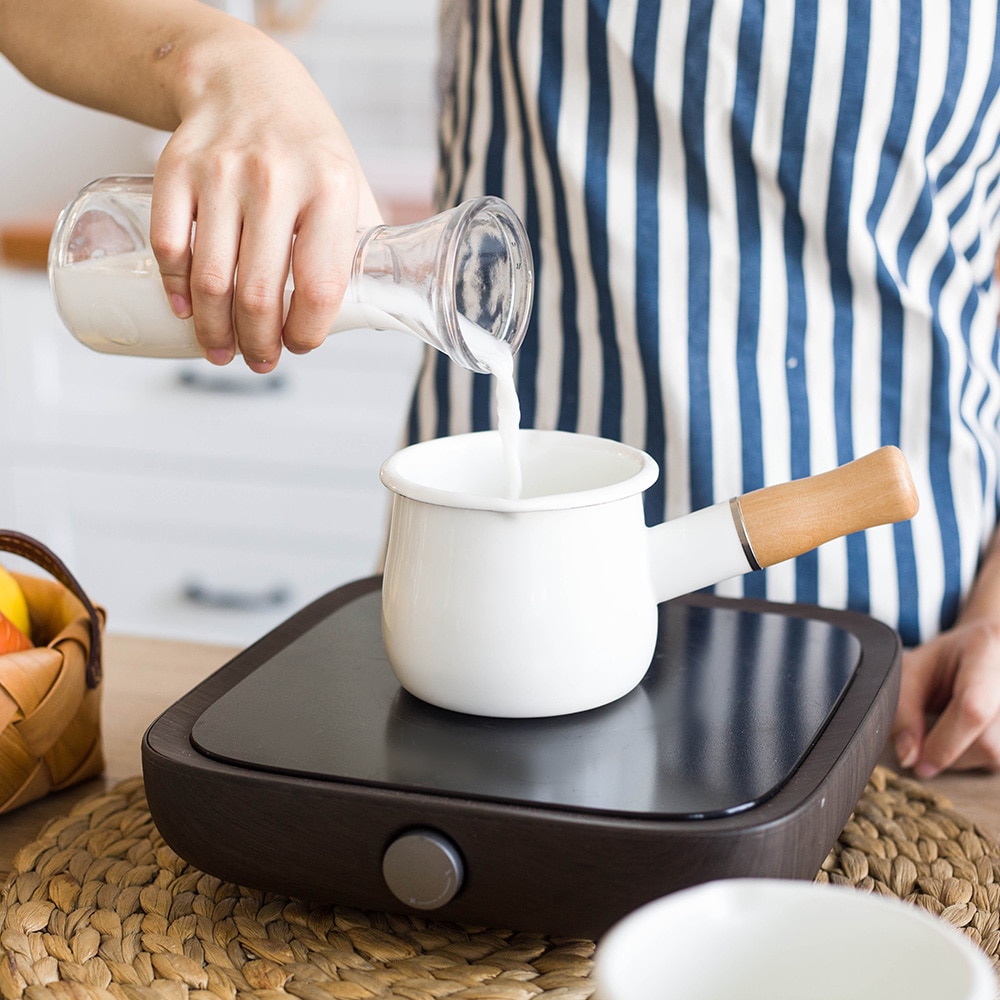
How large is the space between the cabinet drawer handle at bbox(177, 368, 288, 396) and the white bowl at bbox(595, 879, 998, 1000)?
5.15 ft

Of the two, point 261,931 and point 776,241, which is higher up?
point 776,241

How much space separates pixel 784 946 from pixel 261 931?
24 cm

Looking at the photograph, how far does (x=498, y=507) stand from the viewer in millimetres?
499

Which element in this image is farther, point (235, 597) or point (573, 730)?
point (235, 597)

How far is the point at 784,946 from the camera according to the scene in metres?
0.32

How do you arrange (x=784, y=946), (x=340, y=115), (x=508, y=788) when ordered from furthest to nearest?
(x=340, y=115) → (x=508, y=788) → (x=784, y=946)

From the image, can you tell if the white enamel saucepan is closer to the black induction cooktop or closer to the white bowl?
the black induction cooktop

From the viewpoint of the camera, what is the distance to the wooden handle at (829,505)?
0.54 m

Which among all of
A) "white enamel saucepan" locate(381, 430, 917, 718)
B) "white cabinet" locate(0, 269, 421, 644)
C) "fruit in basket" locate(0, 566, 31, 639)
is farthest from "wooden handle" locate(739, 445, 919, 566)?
"white cabinet" locate(0, 269, 421, 644)

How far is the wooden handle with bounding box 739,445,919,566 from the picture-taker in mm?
542

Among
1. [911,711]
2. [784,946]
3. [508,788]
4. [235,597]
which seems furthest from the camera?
[235,597]

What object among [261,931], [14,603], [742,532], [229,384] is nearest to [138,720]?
[14,603]

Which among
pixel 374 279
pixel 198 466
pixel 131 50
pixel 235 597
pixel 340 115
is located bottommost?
pixel 235 597

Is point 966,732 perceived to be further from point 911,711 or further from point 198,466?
point 198,466
